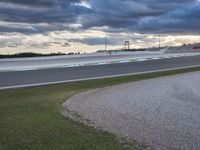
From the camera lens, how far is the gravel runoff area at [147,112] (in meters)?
7.97

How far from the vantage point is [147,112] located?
10.5 meters

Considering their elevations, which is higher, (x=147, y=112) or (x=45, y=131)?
(x=45, y=131)

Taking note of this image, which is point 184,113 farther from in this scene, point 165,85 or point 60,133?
point 165,85

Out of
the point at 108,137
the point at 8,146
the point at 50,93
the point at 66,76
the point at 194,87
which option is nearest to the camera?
the point at 8,146

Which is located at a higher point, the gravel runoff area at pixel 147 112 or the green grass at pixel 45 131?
the green grass at pixel 45 131

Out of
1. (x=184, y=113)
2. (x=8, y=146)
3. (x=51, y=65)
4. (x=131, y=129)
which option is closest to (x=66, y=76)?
(x=51, y=65)

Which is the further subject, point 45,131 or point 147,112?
point 147,112

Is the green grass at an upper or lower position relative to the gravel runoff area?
upper

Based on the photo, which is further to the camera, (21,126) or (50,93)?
(50,93)

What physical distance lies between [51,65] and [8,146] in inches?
795

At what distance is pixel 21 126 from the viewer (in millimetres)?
8484

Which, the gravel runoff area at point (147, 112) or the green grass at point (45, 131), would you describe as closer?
the green grass at point (45, 131)

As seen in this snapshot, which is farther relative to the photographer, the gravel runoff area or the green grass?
the gravel runoff area

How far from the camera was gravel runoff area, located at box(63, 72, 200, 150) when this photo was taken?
26.2ft
